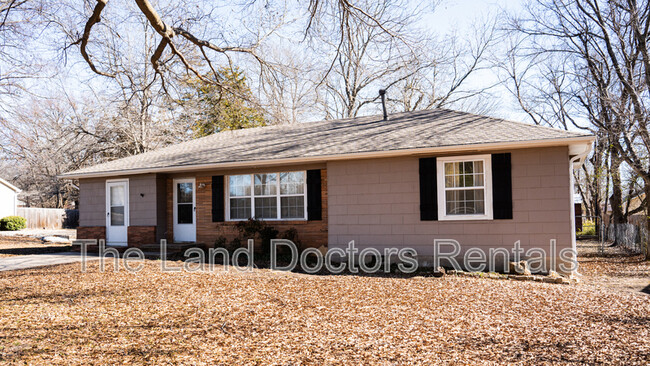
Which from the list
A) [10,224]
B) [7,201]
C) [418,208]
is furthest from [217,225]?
[7,201]

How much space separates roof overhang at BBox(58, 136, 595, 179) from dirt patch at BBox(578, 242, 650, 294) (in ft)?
8.72

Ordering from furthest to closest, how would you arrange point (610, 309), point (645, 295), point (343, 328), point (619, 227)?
1. point (619, 227)
2. point (645, 295)
3. point (610, 309)
4. point (343, 328)

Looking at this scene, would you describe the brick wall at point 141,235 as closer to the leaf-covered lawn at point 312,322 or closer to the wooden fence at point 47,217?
the leaf-covered lawn at point 312,322

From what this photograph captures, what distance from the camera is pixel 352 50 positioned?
7.71 metres

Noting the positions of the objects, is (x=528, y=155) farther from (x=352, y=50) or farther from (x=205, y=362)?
(x=205, y=362)

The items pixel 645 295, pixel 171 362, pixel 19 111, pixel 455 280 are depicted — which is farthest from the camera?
pixel 19 111

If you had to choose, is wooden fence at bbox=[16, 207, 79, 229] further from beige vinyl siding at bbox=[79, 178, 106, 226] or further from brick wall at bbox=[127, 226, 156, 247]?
brick wall at bbox=[127, 226, 156, 247]

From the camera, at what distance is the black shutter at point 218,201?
486 inches

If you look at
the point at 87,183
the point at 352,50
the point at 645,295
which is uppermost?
the point at 352,50

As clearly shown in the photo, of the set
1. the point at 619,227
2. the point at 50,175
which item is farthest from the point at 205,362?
the point at 50,175

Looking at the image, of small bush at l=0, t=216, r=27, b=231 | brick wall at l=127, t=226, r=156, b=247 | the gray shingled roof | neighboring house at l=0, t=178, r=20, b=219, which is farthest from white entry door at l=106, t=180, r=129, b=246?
neighboring house at l=0, t=178, r=20, b=219

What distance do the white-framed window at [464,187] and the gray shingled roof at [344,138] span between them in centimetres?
50

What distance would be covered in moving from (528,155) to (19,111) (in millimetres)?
13405

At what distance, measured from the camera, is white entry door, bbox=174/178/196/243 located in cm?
1287
